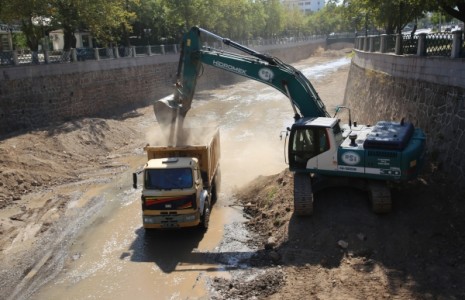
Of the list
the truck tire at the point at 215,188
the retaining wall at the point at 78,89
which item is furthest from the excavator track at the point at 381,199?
the retaining wall at the point at 78,89

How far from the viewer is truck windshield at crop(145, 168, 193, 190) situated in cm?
1317


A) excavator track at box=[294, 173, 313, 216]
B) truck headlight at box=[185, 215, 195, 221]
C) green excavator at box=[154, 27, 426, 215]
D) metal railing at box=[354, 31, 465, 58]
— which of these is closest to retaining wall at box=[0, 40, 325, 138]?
green excavator at box=[154, 27, 426, 215]

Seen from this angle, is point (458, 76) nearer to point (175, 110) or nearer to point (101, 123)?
point (175, 110)

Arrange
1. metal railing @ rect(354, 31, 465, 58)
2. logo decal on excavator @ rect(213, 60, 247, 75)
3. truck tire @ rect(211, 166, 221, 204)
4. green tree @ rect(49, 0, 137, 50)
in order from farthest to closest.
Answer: green tree @ rect(49, 0, 137, 50)
truck tire @ rect(211, 166, 221, 204)
logo decal on excavator @ rect(213, 60, 247, 75)
metal railing @ rect(354, 31, 465, 58)

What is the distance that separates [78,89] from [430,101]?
22966 millimetres

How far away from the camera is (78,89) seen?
101ft

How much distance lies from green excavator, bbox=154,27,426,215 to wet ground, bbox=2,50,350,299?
261cm

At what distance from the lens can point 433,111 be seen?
15266 mm

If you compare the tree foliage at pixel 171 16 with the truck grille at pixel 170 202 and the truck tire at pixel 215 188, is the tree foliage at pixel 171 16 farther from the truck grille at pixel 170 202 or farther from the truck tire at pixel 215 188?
the truck grille at pixel 170 202

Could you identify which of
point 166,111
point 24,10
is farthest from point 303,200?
point 24,10

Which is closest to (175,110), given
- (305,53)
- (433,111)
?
(433,111)

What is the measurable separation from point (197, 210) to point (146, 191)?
1544mm

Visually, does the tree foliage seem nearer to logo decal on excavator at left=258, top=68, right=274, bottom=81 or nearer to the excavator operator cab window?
logo decal on excavator at left=258, top=68, right=274, bottom=81

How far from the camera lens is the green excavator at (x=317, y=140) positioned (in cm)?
1227
